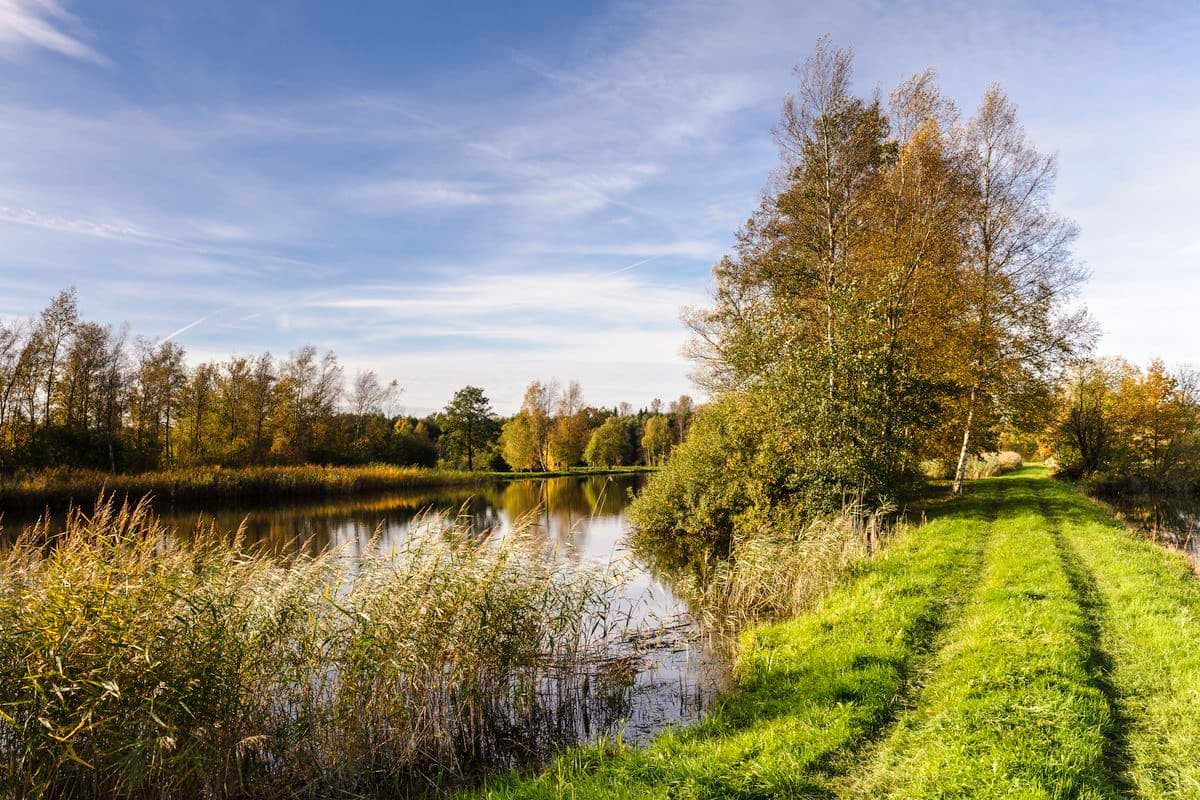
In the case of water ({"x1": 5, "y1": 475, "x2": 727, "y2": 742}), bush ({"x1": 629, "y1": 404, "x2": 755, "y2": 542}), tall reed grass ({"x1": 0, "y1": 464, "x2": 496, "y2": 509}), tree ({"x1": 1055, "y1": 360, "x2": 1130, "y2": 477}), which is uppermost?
tree ({"x1": 1055, "y1": 360, "x2": 1130, "y2": 477})

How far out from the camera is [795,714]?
5680 mm

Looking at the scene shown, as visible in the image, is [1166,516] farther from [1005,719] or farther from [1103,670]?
[1005,719]

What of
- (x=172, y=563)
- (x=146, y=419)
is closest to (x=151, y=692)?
(x=172, y=563)

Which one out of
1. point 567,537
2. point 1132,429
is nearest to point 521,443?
point 1132,429

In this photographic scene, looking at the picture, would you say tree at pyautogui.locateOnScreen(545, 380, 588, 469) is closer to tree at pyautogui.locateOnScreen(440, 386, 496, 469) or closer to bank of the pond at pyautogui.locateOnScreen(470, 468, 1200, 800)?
tree at pyautogui.locateOnScreen(440, 386, 496, 469)

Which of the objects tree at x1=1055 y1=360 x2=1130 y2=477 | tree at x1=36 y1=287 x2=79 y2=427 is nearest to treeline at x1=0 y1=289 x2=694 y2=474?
tree at x1=36 y1=287 x2=79 y2=427

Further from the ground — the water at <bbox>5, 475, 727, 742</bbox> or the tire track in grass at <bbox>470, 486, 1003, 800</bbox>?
the tire track in grass at <bbox>470, 486, 1003, 800</bbox>

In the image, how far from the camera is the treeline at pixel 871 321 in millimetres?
15836

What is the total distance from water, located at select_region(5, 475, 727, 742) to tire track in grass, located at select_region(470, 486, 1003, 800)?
858mm

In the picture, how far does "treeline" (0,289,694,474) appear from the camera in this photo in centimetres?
3541

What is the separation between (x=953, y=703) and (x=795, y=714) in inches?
52.7

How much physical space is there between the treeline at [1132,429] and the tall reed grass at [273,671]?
96.9ft

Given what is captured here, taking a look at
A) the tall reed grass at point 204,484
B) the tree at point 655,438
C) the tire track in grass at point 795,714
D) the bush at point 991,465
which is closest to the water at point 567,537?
the tire track in grass at point 795,714

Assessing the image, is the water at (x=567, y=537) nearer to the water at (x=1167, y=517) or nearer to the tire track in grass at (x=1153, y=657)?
the tire track in grass at (x=1153, y=657)
